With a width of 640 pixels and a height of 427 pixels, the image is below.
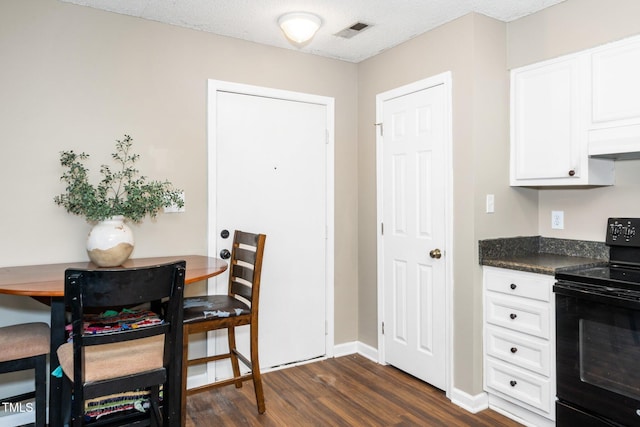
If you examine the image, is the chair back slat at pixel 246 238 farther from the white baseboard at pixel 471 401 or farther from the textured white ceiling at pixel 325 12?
the white baseboard at pixel 471 401

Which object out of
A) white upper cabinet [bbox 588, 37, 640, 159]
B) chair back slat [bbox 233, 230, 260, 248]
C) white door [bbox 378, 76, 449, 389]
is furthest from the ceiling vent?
chair back slat [bbox 233, 230, 260, 248]

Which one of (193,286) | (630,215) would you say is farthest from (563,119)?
(193,286)

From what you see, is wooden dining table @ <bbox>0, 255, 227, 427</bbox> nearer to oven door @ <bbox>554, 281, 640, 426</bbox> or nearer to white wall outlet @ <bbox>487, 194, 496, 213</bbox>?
white wall outlet @ <bbox>487, 194, 496, 213</bbox>

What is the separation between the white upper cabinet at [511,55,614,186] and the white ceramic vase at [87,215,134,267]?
2.39 m

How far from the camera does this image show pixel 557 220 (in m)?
2.84

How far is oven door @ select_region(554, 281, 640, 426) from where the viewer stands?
193 centimetres

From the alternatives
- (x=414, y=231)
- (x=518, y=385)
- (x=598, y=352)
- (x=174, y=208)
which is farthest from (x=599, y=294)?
(x=174, y=208)

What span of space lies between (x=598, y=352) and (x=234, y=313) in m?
1.86

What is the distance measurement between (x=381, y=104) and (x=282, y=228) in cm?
122

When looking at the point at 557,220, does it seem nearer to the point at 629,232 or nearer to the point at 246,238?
the point at 629,232

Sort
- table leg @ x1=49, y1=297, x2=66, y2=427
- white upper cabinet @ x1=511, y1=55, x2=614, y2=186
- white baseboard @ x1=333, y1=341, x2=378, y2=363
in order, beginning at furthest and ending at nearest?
1. white baseboard @ x1=333, y1=341, x2=378, y2=363
2. white upper cabinet @ x1=511, y1=55, x2=614, y2=186
3. table leg @ x1=49, y1=297, x2=66, y2=427

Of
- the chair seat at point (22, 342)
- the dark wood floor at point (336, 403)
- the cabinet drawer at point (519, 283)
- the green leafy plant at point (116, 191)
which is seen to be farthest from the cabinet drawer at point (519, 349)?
the chair seat at point (22, 342)

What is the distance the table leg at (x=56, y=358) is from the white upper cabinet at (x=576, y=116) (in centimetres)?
265

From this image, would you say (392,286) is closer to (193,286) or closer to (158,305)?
(193,286)
